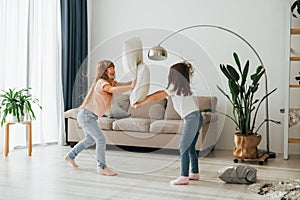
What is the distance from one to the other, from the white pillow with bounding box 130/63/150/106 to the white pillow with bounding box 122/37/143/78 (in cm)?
4

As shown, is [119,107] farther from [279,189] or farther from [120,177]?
[279,189]

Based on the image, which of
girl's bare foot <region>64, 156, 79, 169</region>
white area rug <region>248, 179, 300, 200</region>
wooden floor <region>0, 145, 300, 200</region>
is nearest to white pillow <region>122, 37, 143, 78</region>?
wooden floor <region>0, 145, 300, 200</region>

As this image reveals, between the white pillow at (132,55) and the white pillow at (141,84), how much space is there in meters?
0.04

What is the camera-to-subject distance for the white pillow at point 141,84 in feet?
12.7

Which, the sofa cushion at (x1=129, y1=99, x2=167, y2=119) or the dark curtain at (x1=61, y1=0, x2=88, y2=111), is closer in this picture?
the sofa cushion at (x1=129, y1=99, x2=167, y2=119)

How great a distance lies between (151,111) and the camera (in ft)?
15.6

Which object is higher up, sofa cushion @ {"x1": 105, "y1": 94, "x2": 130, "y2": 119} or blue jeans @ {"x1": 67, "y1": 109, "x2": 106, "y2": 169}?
sofa cushion @ {"x1": 105, "y1": 94, "x2": 130, "y2": 119}

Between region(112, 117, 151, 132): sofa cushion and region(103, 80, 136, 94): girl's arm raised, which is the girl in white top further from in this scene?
region(112, 117, 151, 132): sofa cushion

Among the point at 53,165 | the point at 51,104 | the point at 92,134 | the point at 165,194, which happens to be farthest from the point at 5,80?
the point at 165,194

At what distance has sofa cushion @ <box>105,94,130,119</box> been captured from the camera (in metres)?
4.20

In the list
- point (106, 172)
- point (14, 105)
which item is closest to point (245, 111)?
point (106, 172)

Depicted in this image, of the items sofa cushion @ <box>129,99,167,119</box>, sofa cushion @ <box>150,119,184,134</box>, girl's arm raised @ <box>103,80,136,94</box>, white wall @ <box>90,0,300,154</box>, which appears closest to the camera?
girl's arm raised @ <box>103,80,136,94</box>

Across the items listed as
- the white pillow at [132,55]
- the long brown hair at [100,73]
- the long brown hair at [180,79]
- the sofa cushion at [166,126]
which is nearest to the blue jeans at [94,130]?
the long brown hair at [100,73]

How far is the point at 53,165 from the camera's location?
4.86 m
